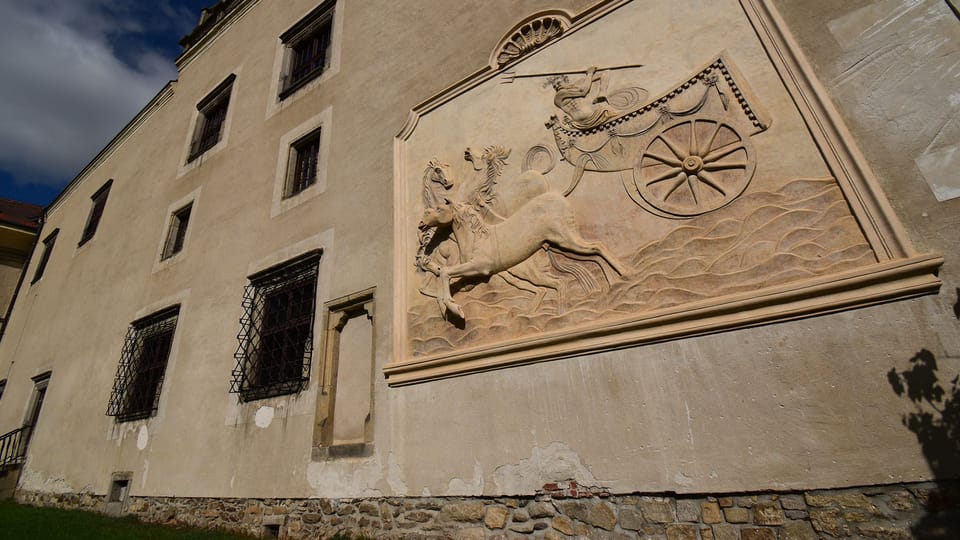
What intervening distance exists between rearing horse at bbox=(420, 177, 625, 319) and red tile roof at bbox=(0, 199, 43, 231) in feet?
69.4

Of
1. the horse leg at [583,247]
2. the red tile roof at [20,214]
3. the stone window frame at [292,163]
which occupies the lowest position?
the horse leg at [583,247]

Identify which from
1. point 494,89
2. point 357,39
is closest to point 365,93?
point 357,39

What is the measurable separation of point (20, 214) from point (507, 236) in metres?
26.2

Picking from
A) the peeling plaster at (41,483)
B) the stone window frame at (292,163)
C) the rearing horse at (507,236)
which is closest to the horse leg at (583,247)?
the rearing horse at (507,236)

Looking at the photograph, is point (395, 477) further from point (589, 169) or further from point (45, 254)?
point (45, 254)

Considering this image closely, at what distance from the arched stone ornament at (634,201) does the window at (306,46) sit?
4.63 meters

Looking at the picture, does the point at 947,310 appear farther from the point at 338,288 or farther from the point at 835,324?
the point at 338,288

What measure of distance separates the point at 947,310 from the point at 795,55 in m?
2.27

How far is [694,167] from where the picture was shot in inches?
170

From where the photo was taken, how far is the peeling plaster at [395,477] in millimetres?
5242

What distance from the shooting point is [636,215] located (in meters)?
4.54

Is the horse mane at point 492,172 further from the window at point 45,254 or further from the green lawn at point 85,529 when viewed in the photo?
the window at point 45,254

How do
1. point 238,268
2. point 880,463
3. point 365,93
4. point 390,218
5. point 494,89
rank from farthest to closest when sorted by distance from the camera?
1. point 238,268
2. point 365,93
3. point 390,218
4. point 494,89
5. point 880,463

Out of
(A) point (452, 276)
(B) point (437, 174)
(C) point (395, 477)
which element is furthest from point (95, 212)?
(C) point (395, 477)
